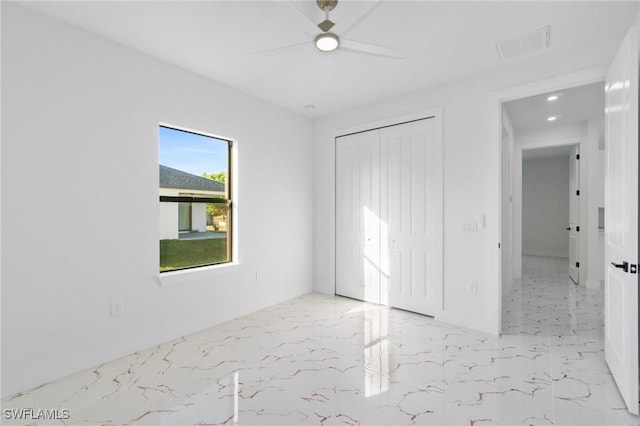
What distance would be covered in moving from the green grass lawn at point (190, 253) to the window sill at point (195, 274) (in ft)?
0.28

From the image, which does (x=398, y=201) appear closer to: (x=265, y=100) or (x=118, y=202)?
(x=265, y=100)

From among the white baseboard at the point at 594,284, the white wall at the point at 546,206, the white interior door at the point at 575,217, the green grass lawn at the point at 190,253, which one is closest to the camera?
the green grass lawn at the point at 190,253

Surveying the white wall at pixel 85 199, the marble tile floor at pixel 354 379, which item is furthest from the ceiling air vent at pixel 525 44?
the white wall at pixel 85 199

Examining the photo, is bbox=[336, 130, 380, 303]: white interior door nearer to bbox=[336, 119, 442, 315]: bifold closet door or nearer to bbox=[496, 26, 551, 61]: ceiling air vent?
bbox=[336, 119, 442, 315]: bifold closet door

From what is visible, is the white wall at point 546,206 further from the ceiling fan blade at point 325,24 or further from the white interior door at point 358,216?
the ceiling fan blade at point 325,24

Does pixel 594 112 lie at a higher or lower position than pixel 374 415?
higher

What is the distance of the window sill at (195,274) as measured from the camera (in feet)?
10.1

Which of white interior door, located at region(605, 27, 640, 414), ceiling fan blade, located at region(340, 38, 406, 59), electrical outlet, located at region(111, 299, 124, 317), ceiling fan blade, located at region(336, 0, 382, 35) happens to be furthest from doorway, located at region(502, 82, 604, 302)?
electrical outlet, located at region(111, 299, 124, 317)

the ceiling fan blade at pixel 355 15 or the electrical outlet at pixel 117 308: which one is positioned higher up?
the ceiling fan blade at pixel 355 15

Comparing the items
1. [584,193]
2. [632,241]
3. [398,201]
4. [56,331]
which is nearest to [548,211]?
[584,193]

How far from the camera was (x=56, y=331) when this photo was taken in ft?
7.78

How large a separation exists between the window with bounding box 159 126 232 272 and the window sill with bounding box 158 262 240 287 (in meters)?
0.10

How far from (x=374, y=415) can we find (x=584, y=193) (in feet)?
17.2

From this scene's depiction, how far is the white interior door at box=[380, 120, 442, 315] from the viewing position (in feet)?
11.9
